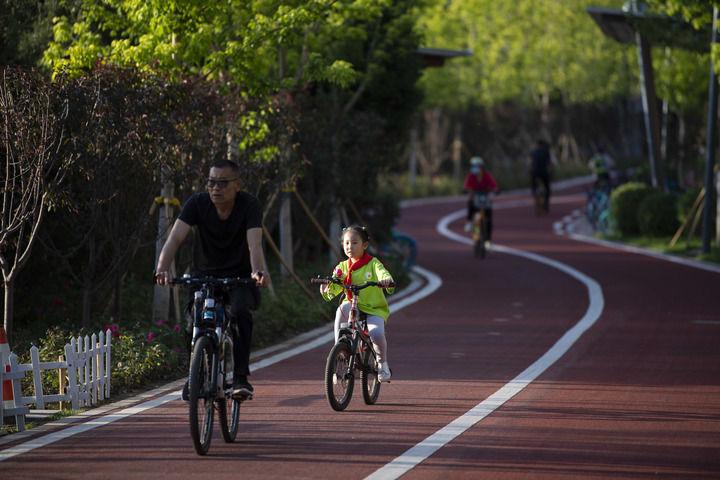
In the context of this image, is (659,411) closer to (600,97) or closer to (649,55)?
(649,55)

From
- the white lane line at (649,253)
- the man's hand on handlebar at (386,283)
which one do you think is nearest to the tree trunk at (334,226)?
the white lane line at (649,253)

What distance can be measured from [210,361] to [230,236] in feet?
2.93

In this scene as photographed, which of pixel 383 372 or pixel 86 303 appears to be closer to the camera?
pixel 383 372

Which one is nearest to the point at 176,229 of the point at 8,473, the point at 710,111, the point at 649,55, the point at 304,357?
the point at 8,473

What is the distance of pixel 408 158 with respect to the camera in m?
65.9

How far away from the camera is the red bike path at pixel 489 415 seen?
895 centimetres

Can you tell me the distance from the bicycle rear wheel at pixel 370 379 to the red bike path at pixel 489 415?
0.50 feet

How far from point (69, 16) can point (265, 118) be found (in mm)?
2617

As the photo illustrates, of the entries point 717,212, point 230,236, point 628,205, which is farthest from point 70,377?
point 628,205

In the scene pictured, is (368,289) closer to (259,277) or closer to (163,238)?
(259,277)

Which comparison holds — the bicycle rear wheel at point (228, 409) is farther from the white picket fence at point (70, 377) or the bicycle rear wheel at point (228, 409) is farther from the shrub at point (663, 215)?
the shrub at point (663, 215)

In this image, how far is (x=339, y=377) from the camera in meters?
11.1

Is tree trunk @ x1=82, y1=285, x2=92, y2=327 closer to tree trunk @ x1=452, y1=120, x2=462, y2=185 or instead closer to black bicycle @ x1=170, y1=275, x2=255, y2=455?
black bicycle @ x1=170, y1=275, x2=255, y2=455

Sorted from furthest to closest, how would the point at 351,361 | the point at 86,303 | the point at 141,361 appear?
the point at 86,303, the point at 141,361, the point at 351,361
